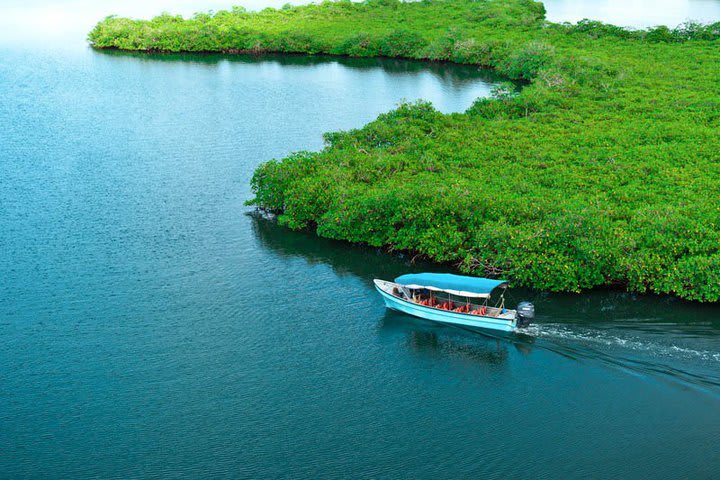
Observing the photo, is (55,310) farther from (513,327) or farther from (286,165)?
(513,327)

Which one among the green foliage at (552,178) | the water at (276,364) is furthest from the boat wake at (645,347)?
the green foliage at (552,178)

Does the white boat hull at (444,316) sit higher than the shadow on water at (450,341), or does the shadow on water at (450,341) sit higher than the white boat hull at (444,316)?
the white boat hull at (444,316)

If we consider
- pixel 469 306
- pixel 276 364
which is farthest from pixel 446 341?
pixel 276 364

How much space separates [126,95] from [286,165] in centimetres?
4107

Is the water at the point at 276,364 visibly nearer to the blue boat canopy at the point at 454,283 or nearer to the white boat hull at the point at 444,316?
the white boat hull at the point at 444,316

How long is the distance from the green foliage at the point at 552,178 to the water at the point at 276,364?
1.90 metres

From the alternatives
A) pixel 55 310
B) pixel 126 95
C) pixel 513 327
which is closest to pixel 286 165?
pixel 55 310

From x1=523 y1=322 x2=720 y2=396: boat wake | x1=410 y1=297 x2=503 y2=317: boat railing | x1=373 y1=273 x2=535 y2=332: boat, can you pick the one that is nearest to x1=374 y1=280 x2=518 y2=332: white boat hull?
x1=373 y1=273 x2=535 y2=332: boat

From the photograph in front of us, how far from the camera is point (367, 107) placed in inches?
3219

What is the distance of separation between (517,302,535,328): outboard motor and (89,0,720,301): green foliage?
10.7 feet

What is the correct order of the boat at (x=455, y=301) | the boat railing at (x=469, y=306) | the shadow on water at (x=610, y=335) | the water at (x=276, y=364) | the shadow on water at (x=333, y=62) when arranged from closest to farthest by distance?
1. the water at (x=276, y=364)
2. the shadow on water at (x=610, y=335)
3. the boat at (x=455, y=301)
4. the boat railing at (x=469, y=306)
5. the shadow on water at (x=333, y=62)

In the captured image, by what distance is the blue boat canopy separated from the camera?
127 feet

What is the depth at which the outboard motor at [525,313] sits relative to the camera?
38.2 metres

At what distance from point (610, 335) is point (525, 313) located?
4217mm
